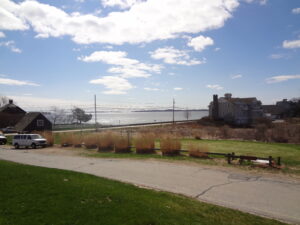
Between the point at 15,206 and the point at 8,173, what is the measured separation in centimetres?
345

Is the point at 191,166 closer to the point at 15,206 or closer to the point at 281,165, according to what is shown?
the point at 281,165

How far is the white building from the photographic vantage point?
219 ft

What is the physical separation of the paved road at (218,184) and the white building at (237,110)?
56.8 metres

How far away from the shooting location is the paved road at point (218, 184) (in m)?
7.58

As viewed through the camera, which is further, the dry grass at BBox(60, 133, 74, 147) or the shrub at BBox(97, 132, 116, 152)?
the dry grass at BBox(60, 133, 74, 147)

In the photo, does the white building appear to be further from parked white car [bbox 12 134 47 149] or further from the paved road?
the paved road

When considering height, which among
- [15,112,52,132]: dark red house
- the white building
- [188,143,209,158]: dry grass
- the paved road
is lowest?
the paved road

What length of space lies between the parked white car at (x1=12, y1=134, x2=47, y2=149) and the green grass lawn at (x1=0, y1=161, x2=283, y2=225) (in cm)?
1987

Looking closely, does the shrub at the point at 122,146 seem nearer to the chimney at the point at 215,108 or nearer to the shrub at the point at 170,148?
the shrub at the point at 170,148

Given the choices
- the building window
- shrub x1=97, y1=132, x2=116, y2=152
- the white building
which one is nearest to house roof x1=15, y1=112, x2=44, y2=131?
the building window

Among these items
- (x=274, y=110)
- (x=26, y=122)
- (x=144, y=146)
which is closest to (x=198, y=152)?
(x=144, y=146)

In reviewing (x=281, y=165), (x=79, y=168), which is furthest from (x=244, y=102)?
(x=79, y=168)

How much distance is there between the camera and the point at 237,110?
6656 centimetres

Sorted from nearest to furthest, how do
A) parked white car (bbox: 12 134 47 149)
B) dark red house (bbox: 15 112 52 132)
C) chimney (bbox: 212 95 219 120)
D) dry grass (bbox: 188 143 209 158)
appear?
dry grass (bbox: 188 143 209 158), parked white car (bbox: 12 134 47 149), dark red house (bbox: 15 112 52 132), chimney (bbox: 212 95 219 120)
